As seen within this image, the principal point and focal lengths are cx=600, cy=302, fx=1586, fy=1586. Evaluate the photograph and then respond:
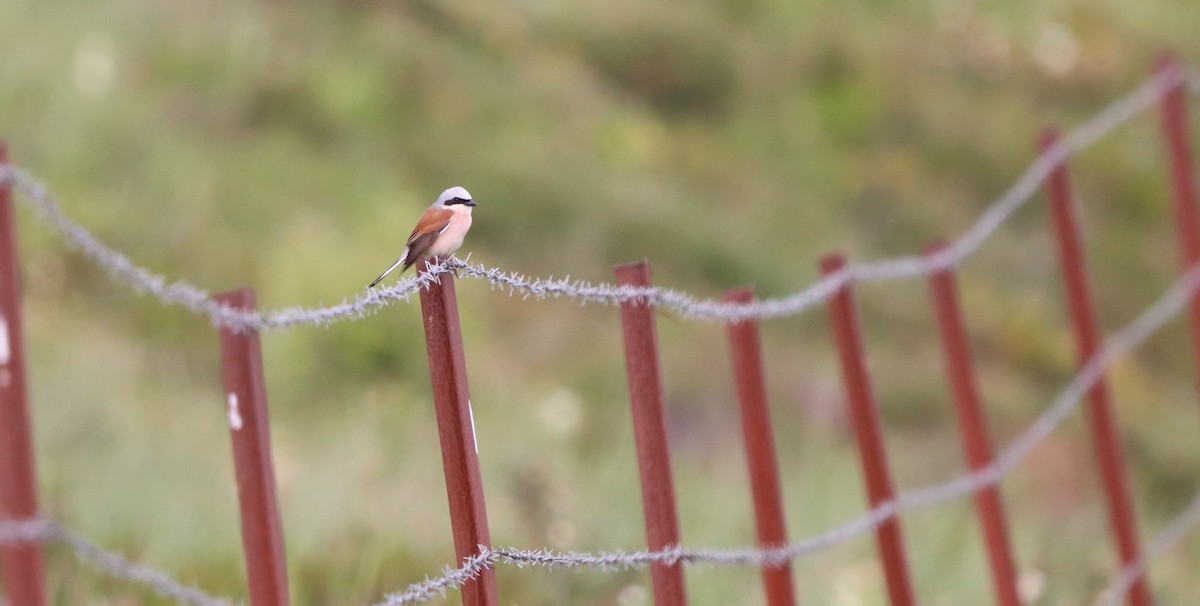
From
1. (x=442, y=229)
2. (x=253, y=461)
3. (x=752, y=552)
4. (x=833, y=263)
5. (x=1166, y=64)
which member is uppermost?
(x=1166, y=64)

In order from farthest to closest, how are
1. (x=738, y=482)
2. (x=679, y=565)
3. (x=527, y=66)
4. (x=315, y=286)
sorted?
(x=527, y=66) < (x=315, y=286) < (x=738, y=482) < (x=679, y=565)

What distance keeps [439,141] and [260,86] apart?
0.99 metres

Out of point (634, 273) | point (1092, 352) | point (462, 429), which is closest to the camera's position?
point (462, 429)

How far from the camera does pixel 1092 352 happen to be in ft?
16.0

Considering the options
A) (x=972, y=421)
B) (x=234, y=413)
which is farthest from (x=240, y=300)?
(x=972, y=421)

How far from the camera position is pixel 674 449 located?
6.82 metres

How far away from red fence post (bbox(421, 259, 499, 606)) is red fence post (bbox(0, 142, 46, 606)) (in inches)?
23.7

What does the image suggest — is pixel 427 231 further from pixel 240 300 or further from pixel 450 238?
pixel 240 300

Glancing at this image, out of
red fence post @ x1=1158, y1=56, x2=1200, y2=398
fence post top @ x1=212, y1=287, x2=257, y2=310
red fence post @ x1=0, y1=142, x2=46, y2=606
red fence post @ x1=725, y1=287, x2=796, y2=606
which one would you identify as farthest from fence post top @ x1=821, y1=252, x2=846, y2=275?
red fence post @ x1=1158, y1=56, x2=1200, y2=398

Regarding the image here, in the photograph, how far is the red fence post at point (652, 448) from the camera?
9.00ft

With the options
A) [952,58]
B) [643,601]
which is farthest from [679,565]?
[952,58]

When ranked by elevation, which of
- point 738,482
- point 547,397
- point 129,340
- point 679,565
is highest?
point 129,340

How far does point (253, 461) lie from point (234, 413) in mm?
77

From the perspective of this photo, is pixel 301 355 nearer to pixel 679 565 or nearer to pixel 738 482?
pixel 738 482
